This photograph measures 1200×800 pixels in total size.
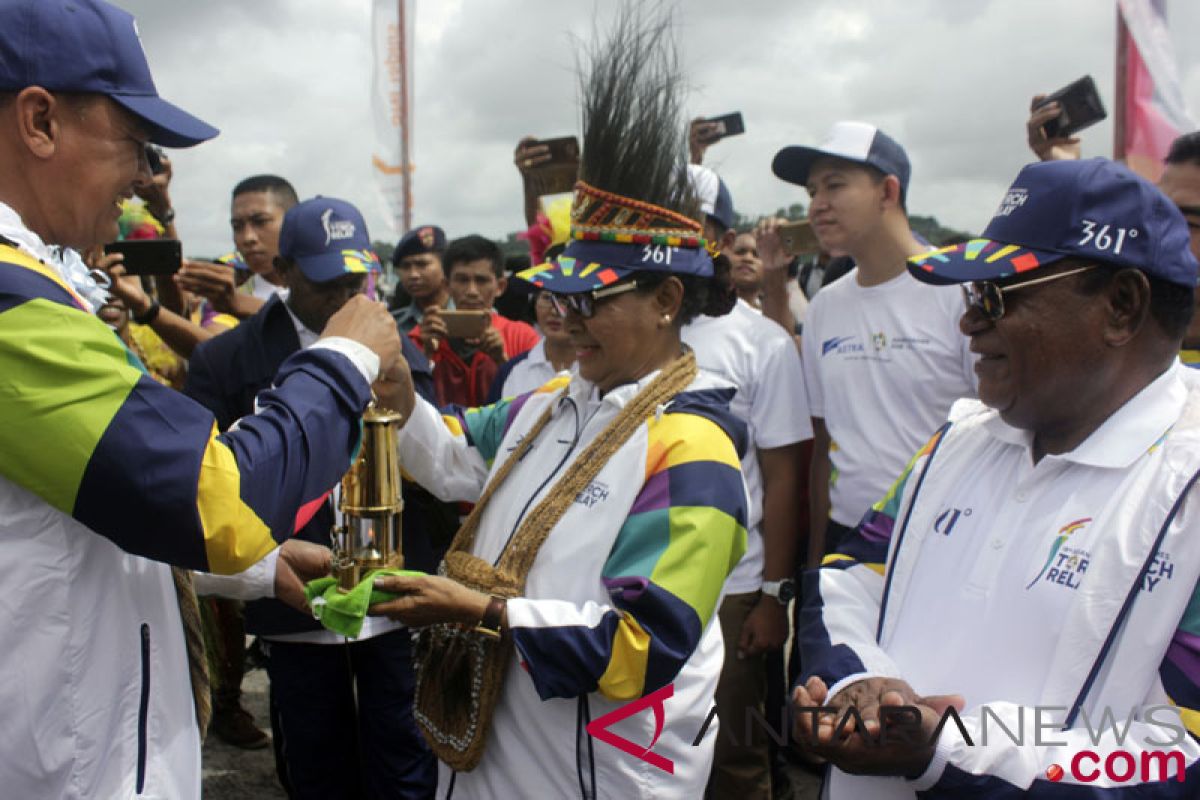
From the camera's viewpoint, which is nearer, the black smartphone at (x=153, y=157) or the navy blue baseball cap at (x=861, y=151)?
the black smartphone at (x=153, y=157)

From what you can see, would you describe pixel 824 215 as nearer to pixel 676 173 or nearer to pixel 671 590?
pixel 676 173

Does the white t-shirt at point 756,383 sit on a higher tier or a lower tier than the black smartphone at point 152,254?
lower

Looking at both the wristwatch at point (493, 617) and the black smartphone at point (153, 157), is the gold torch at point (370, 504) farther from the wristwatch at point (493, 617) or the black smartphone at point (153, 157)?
the black smartphone at point (153, 157)

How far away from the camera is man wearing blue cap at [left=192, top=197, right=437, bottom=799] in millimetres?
3475

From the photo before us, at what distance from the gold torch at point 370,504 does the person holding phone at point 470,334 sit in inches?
120

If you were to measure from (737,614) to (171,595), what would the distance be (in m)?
2.36

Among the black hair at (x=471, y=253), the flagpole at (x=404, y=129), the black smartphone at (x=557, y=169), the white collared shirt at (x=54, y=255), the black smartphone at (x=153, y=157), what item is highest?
the flagpole at (x=404, y=129)

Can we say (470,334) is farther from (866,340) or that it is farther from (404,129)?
(404,129)

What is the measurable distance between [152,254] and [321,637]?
197cm

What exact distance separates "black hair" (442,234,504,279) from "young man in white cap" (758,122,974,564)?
2619 mm

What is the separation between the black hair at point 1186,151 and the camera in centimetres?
309

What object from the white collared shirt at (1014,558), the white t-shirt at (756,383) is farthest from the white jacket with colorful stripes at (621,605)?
the white t-shirt at (756,383)

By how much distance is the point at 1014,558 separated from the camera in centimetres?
171

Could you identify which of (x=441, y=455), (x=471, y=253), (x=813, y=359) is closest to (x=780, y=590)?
(x=813, y=359)
